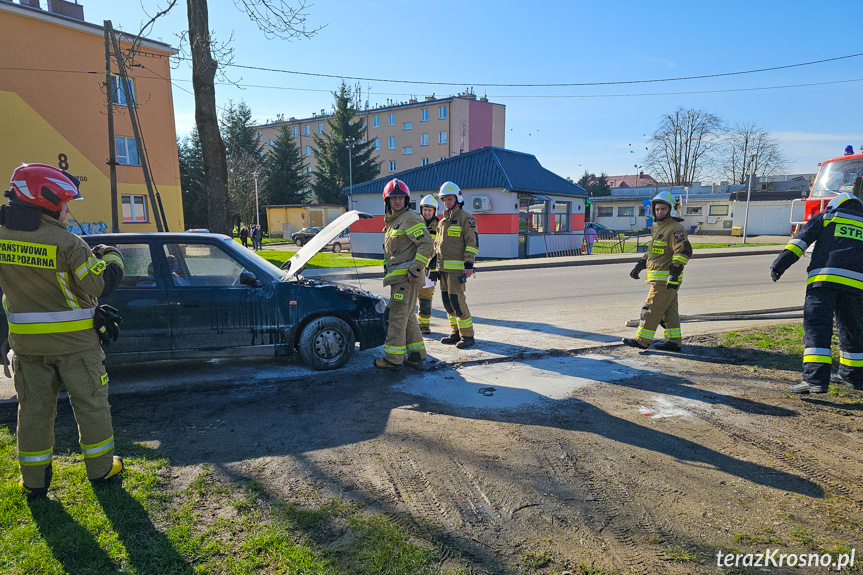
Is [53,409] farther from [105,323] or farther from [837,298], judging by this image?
[837,298]

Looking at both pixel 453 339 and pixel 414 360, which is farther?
pixel 453 339

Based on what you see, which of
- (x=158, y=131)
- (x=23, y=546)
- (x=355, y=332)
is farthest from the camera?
(x=158, y=131)

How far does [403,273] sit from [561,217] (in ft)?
74.0

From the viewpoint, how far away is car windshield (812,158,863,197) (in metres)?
13.5

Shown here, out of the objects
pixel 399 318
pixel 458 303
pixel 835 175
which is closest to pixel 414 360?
pixel 399 318

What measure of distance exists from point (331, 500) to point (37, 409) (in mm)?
1891

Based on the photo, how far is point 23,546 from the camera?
8.51 ft

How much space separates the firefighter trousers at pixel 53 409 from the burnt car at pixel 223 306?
1997 mm

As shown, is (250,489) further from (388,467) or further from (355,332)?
(355,332)

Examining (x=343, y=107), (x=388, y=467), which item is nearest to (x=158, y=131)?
(x=343, y=107)

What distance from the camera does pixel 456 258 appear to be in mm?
6930

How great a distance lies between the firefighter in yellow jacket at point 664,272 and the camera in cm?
630

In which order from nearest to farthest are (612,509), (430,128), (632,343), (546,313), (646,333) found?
(612,509) → (646,333) → (632,343) → (546,313) → (430,128)

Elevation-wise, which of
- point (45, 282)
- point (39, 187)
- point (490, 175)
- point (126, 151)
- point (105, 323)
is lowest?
point (105, 323)
